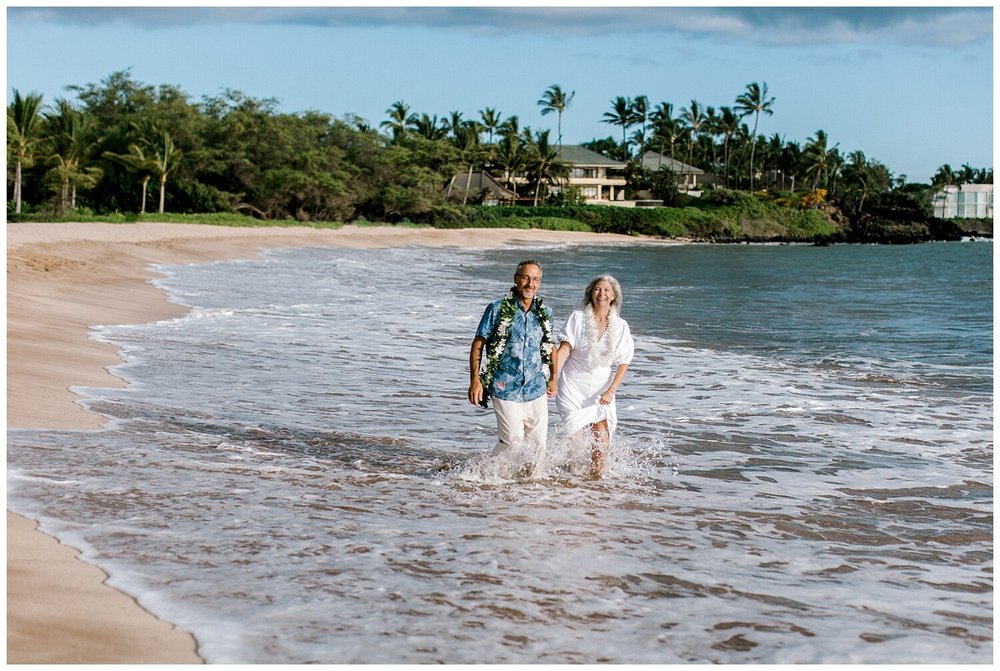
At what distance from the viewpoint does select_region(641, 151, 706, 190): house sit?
10688 cm

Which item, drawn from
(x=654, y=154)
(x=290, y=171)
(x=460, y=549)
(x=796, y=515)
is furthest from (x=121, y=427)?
(x=654, y=154)

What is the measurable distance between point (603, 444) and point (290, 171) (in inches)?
2365

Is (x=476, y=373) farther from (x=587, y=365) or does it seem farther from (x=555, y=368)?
(x=587, y=365)

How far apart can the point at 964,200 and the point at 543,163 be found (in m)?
73.7

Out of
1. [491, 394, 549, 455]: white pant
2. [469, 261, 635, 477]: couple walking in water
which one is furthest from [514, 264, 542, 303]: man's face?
[491, 394, 549, 455]: white pant

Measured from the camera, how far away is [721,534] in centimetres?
561

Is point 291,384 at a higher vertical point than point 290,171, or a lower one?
lower

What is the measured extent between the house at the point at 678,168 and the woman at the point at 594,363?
100m

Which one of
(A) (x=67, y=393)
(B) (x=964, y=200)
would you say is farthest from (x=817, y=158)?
(A) (x=67, y=393)

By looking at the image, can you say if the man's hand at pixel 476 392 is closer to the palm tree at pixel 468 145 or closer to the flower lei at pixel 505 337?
the flower lei at pixel 505 337

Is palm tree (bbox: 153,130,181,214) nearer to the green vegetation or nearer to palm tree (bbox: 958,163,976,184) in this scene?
the green vegetation

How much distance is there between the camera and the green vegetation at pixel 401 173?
56.8 metres

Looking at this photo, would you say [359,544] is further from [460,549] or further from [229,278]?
[229,278]

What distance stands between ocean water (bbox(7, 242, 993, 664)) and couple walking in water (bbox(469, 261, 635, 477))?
197 mm
